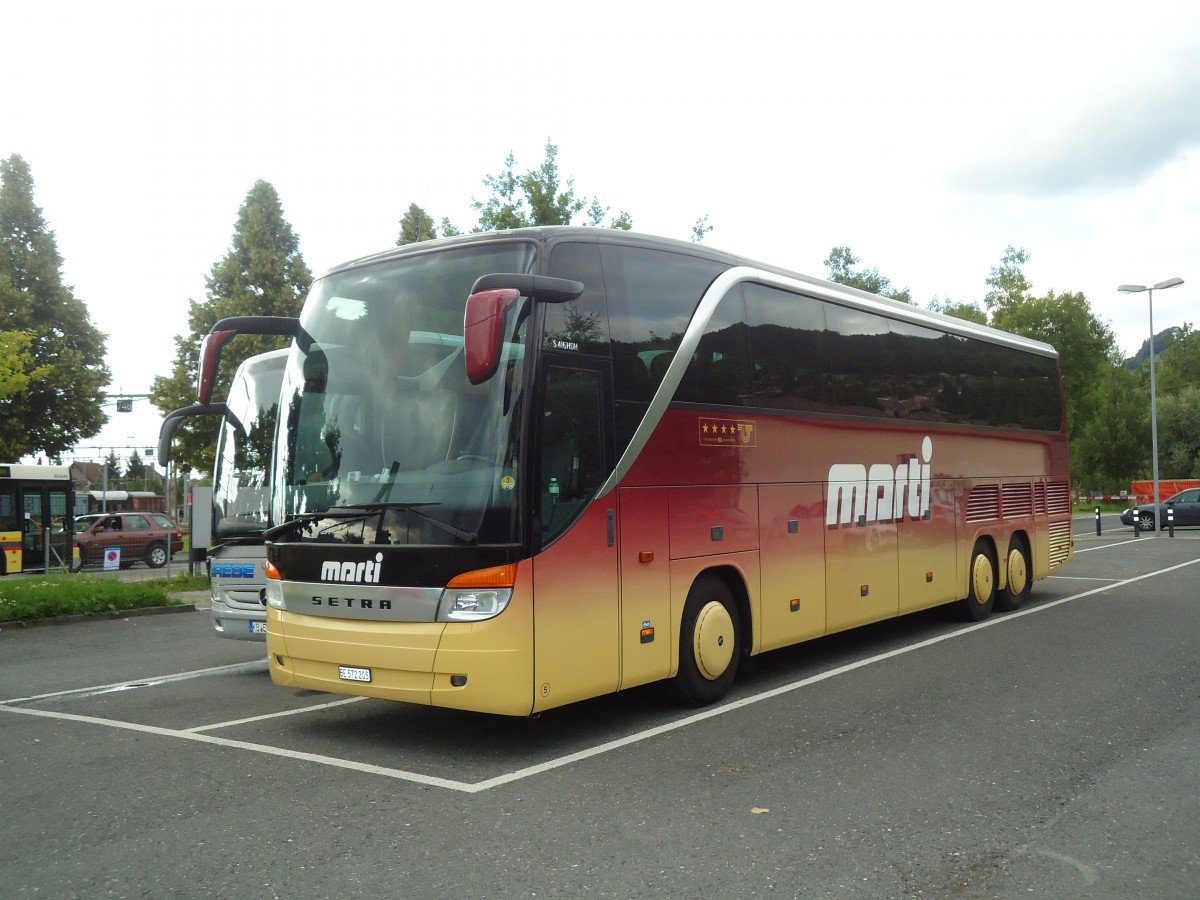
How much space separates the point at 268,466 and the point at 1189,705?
889 centimetres

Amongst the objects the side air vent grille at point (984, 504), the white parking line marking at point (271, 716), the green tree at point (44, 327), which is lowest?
the white parking line marking at point (271, 716)

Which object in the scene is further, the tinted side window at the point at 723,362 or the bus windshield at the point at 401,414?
the tinted side window at the point at 723,362

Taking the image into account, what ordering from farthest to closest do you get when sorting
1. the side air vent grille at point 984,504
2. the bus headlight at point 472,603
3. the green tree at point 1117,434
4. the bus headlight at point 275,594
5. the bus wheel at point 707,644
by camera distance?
the green tree at point 1117,434
the side air vent grille at point 984,504
the bus wheel at point 707,644
the bus headlight at point 275,594
the bus headlight at point 472,603

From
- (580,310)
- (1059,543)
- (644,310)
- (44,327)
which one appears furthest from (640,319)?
(44,327)

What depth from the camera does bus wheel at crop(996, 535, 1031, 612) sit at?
47.8 feet

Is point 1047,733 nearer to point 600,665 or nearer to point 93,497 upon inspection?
point 600,665

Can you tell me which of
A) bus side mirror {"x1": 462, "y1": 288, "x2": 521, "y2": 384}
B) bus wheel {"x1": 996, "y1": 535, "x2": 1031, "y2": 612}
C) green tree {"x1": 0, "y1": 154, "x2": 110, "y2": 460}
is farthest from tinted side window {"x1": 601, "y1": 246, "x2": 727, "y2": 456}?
green tree {"x1": 0, "y1": 154, "x2": 110, "y2": 460}

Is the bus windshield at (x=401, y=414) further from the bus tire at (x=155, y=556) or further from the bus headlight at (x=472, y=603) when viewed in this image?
the bus tire at (x=155, y=556)

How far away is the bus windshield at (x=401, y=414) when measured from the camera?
22.3 feet

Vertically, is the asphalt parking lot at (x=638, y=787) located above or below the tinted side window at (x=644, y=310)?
below

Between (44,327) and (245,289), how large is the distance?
844 cm

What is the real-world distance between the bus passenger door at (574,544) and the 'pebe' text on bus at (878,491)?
12.0 ft

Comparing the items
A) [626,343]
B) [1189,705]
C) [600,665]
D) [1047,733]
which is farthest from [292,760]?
[1189,705]

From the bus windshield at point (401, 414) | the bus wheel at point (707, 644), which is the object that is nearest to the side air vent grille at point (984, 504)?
the bus wheel at point (707, 644)
